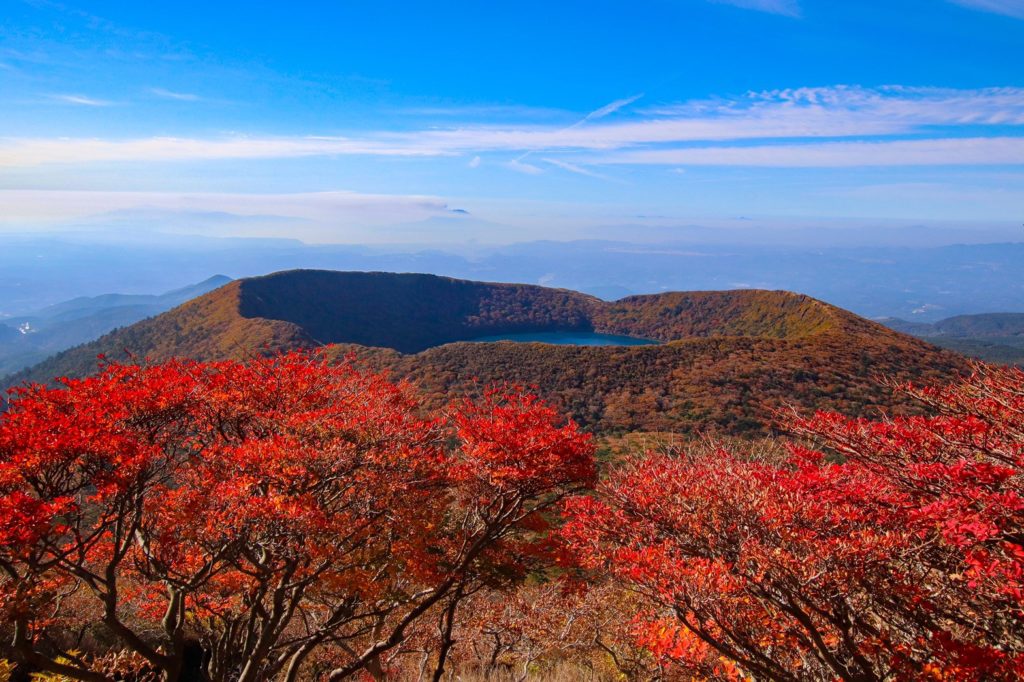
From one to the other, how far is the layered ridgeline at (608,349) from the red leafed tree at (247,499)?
22.5 feet

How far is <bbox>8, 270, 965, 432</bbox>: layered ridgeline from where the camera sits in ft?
155

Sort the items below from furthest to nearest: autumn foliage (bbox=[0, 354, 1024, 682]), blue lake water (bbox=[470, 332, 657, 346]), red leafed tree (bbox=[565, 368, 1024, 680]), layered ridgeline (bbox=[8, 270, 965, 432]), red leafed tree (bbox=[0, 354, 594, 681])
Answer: blue lake water (bbox=[470, 332, 657, 346])
layered ridgeline (bbox=[8, 270, 965, 432])
red leafed tree (bbox=[0, 354, 594, 681])
autumn foliage (bbox=[0, 354, 1024, 682])
red leafed tree (bbox=[565, 368, 1024, 680])

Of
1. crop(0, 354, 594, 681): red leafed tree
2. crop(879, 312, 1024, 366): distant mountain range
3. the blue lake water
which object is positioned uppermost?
crop(0, 354, 594, 681): red leafed tree

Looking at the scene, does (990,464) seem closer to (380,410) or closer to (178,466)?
(380,410)

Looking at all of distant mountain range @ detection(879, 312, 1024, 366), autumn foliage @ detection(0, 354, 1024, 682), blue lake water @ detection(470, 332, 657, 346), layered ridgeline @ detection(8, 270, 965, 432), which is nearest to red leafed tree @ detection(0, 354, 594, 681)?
autumn foliage @ detection(0, 354, 1024, 682)

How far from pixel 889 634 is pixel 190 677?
43.2 ft

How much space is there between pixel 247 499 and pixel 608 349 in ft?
184

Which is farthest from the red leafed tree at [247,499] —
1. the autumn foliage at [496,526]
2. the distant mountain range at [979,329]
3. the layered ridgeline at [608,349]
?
the distant mountain range at [979,329]

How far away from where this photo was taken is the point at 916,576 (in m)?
5.86

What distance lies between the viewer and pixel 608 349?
6147 cm

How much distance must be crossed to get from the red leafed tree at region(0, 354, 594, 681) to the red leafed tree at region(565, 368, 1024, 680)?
3.38 m

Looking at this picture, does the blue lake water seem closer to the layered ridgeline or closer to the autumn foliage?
the layered ridgeline

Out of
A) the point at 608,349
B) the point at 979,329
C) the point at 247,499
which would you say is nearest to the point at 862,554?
the point at 247,499

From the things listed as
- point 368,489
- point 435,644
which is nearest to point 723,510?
point 368,489
